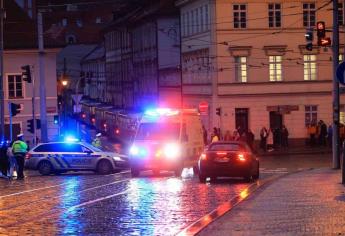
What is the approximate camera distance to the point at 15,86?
60625 mm

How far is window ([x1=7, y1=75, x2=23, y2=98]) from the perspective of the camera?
60438 millimetres

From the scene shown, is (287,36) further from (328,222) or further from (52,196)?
(328,222)

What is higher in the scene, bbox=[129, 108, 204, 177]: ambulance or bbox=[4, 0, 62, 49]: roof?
bbox=[4, 0, 62, 49]: roof

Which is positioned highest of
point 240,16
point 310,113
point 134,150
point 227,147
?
point 240,16

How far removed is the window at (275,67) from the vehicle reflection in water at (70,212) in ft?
123

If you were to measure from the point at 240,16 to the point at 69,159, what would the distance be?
92.2ft

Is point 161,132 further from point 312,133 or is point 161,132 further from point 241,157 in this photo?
point 312,133

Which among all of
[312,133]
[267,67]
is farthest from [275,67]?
[312,133]

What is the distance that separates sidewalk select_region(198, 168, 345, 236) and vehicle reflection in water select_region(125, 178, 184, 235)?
0.96 meters

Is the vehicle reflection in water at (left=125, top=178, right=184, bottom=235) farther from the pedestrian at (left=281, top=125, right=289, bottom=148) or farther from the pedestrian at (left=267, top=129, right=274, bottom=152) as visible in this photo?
the pedestrian at (left=281, top=125, right=289, bottom=148)

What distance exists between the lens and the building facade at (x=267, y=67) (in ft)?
201

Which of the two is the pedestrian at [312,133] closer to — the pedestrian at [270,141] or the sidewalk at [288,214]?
the pedestrian at [270,141]

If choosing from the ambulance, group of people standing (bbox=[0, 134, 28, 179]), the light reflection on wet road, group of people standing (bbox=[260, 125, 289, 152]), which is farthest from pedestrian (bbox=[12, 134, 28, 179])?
group of people standing (bbox=[260, 125, 289, 152])

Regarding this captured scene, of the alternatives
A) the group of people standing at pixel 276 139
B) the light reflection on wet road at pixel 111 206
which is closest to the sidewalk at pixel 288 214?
the light reflection on wet road at pixel 111 206
